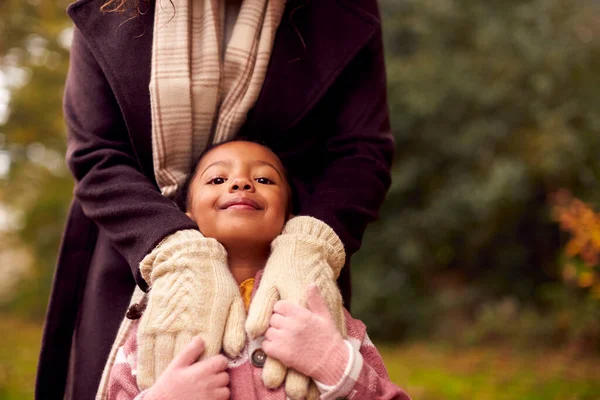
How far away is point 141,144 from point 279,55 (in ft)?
1.57

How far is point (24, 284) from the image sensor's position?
9.59 m

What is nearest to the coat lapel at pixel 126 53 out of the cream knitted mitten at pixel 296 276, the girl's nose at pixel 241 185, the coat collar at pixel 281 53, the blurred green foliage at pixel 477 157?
the coat collar at pixel 281 53

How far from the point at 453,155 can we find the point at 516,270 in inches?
50.2

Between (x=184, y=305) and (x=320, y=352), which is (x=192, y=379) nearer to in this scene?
(x=184, y=305)

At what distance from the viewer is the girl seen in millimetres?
1714

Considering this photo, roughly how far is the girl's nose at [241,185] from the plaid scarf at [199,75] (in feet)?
0.60

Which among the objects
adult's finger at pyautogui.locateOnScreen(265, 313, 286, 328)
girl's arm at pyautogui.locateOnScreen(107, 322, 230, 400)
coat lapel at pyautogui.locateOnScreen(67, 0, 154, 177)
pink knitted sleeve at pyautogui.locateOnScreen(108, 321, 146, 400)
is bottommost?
pink knitted sleeve at pyautogui.locateOnScreen(108, 321, 146, 400)

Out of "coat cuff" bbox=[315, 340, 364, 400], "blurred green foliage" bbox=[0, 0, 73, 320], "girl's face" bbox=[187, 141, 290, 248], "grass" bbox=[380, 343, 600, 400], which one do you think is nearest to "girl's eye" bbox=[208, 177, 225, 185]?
"girl's face" bbox=[187, 141, 290, 248]

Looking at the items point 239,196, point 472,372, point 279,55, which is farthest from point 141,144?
point 472,372

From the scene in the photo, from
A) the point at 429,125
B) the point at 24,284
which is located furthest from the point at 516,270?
the point at 24,284

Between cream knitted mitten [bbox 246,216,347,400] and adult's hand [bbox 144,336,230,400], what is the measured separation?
113 millimetres

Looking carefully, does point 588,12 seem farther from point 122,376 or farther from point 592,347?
point 122,376

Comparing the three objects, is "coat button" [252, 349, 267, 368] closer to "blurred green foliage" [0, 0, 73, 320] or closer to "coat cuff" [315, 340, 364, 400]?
"coat cuff" [315, 340, 364, 400]

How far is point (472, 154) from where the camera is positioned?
673cm
